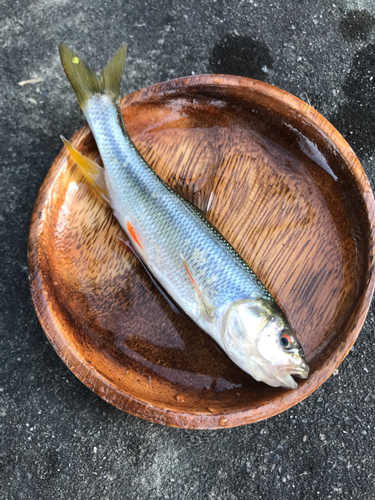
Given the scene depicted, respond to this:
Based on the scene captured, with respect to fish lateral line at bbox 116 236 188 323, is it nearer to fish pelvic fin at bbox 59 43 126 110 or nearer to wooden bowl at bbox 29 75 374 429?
wooden bowl at bbox 29 75 374 429

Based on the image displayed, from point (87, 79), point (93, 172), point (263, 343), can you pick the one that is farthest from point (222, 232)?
point (87, 79)

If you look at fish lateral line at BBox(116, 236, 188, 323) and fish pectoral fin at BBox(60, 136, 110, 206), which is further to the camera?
fish lateral line at BBox(116, 236, 188, 323)

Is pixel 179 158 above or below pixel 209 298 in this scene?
above

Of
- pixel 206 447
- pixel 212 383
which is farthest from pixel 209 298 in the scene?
pixel 206 447

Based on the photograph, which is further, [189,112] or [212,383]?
[189,112]

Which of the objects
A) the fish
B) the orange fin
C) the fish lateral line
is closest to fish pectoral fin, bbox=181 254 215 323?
the fish

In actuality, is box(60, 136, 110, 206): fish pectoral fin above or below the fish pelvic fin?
below

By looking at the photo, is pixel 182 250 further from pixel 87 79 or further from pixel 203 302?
pixel 87 79

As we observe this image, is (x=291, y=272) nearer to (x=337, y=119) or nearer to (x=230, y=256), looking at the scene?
(x=230, y=256)
